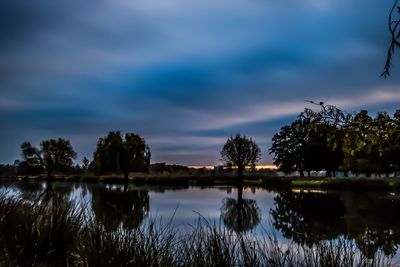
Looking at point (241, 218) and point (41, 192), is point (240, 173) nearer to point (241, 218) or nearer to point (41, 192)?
Result: point (241, 218)

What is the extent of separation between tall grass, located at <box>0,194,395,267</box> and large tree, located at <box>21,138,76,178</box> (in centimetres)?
8276

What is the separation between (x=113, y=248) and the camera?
6.09 m

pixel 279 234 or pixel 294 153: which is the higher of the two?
pixel 294 153

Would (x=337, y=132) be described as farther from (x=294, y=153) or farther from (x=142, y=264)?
(x=294, y=153)

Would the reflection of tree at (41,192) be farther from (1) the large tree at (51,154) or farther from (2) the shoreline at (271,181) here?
(1) the large tree at (51,154)

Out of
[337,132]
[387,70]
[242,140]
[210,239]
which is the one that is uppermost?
[242,140]

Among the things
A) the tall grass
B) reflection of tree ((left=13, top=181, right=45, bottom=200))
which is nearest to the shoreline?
reflection of tree ((left=13, top=181, right=45, bottom=200))

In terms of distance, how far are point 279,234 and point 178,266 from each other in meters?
9.88

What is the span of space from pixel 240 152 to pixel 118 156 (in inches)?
1192

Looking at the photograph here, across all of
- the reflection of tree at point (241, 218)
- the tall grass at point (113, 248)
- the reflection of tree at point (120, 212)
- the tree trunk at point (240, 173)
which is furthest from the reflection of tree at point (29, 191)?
the tree trunk at point (240, 173)

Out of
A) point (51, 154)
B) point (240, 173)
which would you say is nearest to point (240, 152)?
point (240, 173)

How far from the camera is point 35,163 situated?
3529 inches

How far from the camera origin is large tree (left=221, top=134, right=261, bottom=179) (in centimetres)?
8794

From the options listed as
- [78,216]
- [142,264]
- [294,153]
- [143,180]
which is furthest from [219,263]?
[294,153]
